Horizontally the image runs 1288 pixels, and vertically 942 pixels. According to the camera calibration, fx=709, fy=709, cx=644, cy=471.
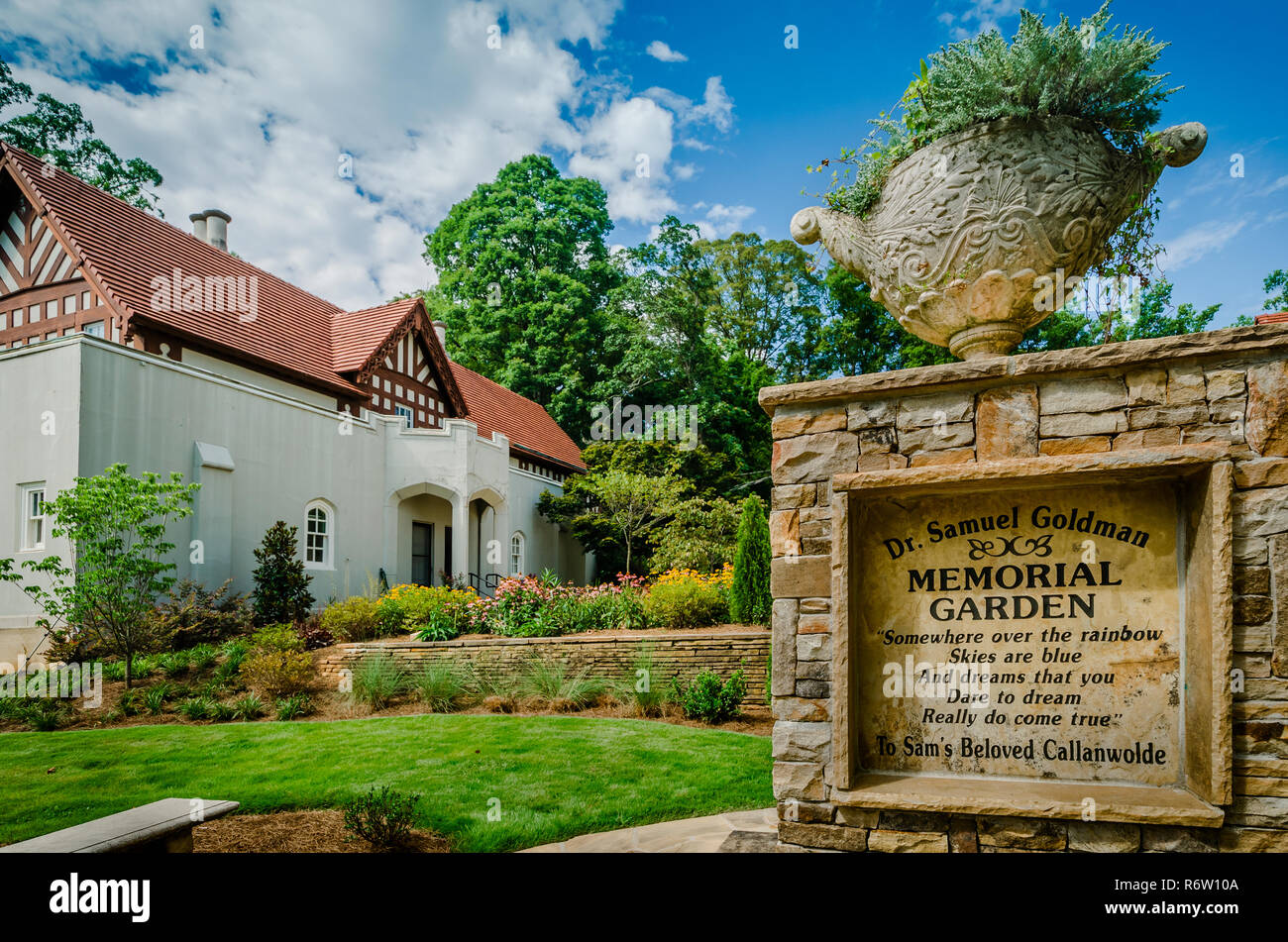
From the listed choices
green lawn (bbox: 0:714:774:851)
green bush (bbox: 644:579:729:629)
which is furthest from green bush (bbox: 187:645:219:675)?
green bush (bbox: 644:579:729:629)

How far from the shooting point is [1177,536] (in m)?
2.99

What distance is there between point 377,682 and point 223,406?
633 centimetres

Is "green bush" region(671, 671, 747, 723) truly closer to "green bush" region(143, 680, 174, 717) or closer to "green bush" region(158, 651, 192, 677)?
"green bush" region(143, 680, 174, 717)

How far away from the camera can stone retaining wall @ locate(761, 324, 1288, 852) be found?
2.76 meters

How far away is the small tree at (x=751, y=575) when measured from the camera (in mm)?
10539

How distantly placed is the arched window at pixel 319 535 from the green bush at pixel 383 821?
1045 centimetres

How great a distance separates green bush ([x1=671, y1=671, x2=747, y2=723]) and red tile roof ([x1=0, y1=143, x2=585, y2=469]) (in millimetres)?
10900

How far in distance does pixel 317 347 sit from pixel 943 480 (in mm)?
16277

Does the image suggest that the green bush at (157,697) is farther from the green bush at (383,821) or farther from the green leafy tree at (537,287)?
the green leafy tree at (537,287)

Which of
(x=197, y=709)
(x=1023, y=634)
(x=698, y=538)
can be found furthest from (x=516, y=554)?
(x=1023, y=634)

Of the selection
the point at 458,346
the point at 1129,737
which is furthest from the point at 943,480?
the point at 458,346

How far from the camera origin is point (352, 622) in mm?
11281

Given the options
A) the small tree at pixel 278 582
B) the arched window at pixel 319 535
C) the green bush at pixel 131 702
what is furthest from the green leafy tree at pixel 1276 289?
the green bush at pixel 131 702
